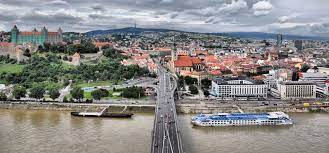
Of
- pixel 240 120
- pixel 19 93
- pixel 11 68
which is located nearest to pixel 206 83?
pixel 240 120

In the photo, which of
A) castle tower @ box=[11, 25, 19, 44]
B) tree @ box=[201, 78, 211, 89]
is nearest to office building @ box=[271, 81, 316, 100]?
tree @ box=[201, 78, 211, 89]

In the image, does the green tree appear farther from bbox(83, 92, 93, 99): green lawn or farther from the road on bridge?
the road on bridge

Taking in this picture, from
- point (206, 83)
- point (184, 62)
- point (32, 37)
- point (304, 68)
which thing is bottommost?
point (206, 83)

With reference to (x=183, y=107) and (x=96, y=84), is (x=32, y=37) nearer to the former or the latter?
(x=96, y=84)

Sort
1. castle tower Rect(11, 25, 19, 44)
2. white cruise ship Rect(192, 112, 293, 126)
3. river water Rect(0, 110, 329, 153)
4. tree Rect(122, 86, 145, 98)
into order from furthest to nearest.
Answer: castle tower Rect(11, 25, 19, 44) < tree Rect(122, 86, 145, 98) < white cruise ship Rect(192, 112, 293, 126) < river water Rect(0, 110, 329, 153)

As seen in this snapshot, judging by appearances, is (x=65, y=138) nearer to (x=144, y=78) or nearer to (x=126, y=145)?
(x=126, y=145)
